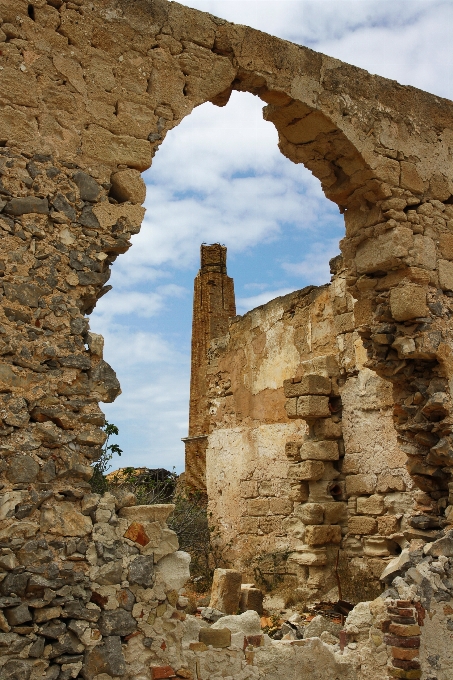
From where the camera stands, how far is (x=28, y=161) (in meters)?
3.79

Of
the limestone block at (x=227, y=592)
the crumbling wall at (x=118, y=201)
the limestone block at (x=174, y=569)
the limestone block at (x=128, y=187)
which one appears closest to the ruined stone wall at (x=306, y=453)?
the limestone block at (x=227, y=592)

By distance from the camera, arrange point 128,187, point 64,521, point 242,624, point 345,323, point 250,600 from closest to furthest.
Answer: point 64,521
point 242,624
point 128,187
point 250,600
point 345,323

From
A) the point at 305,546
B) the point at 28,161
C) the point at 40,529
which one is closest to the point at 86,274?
the point at 28,161

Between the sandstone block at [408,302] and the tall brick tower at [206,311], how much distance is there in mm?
21378

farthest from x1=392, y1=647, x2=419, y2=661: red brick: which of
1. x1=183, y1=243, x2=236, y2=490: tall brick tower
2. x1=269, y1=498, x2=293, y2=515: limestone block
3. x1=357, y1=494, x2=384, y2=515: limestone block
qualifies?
x1=183, y1=243, x2=236, y2=490: tall brick tower

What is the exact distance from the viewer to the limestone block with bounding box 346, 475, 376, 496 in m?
6.95

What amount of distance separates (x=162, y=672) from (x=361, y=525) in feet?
12.5

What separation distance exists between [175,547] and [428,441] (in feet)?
7.78

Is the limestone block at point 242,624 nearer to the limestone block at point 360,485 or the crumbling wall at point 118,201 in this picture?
the crumbling wall at point 118,201

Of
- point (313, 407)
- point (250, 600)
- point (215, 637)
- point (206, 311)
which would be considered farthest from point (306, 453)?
point (206, 311)

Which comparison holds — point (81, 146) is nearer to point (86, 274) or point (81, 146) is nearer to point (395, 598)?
point (86, 274)

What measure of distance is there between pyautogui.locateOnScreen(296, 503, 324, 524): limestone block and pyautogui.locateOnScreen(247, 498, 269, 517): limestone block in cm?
121

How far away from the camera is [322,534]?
699cm

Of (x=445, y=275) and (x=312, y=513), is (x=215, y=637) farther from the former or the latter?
(x=312, y=513)
